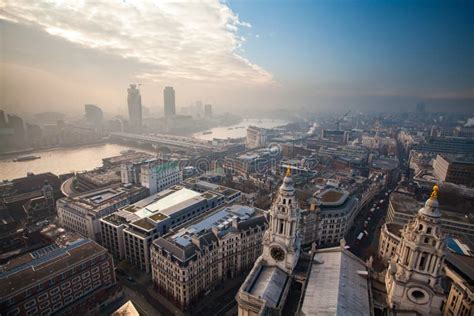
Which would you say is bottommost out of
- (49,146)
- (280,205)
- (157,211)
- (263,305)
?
(49,146)

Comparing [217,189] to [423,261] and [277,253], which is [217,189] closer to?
[277,253]

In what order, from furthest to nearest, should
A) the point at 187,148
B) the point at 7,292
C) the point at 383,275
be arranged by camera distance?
the point at 187,148 < the point at 7,292 < the point at 383,275

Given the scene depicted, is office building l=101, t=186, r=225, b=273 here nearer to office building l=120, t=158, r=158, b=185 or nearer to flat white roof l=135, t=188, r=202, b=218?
flat white roof l=135, t=188, r=202, b=218

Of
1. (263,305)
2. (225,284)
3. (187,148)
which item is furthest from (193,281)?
(187,148)

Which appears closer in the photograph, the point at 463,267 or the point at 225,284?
the point at 463,267

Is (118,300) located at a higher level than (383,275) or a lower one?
lower

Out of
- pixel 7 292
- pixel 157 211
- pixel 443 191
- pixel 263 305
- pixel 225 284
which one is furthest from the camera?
pixel 443 191

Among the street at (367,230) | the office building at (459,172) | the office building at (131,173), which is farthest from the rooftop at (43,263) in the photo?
the office building at (459,172)

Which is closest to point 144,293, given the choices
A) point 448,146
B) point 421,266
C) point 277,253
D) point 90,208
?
point 90,208

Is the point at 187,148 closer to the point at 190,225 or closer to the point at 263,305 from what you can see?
the point at 190,225
